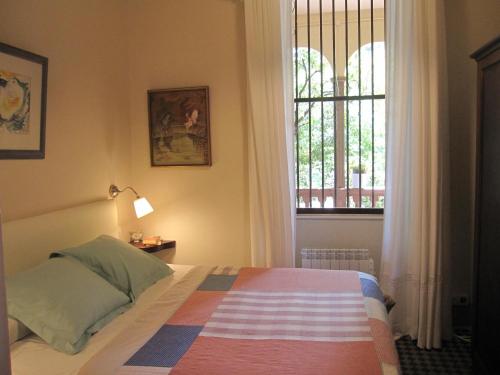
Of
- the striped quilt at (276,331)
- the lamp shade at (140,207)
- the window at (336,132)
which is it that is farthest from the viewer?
the window at (336,132)

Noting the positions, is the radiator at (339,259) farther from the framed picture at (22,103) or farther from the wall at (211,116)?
the framed picture at (22,103)

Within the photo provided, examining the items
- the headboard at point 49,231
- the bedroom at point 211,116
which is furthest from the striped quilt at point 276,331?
the bedroom at point 211,116

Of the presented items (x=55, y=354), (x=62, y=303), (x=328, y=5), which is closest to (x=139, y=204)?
(x=62, y=303)

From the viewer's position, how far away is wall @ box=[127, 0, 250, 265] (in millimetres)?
3266

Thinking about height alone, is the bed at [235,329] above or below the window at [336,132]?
below

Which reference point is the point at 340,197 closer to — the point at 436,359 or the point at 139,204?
the point at 436,359

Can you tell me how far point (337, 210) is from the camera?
3.28 metres

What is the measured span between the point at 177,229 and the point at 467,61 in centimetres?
256

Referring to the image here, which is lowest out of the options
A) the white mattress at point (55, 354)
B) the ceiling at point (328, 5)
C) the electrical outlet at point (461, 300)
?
the electrical outlet at point (461, 300)

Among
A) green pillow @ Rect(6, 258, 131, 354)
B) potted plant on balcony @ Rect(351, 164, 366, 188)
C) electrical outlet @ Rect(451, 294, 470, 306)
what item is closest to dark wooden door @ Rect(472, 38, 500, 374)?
electrical outlet @ Rect(451, 294, 470, 306)

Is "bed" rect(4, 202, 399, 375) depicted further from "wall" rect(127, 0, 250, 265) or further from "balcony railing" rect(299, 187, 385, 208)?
"balcony railing" rect(299, 187, 385, 208)

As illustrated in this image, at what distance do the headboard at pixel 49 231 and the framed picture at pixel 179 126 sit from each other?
682 millimetres

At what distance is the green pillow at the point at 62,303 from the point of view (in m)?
1.70

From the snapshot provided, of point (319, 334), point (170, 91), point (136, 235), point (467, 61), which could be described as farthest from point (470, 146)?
point (136, 235)
